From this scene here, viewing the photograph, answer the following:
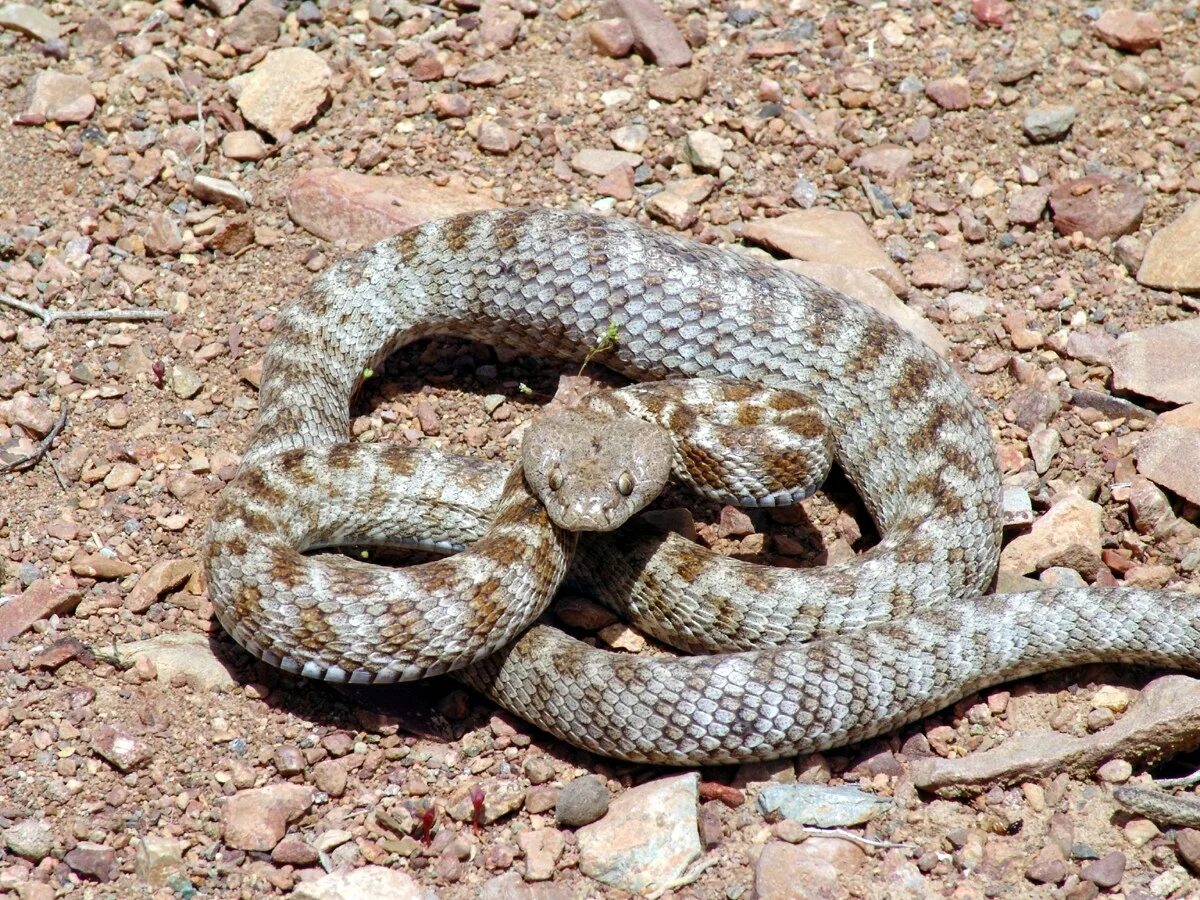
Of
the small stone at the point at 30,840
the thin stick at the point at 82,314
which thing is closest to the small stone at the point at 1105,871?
the small stone at the point at 30,840

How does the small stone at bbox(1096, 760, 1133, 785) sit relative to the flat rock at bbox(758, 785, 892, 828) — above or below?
above

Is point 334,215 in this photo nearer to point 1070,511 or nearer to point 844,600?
point 844,600

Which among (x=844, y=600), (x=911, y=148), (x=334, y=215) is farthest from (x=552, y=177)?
(x=844, y=600)

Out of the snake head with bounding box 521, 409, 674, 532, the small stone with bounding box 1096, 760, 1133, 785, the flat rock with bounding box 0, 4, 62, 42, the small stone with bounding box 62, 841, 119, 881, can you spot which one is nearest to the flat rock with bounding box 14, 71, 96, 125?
the flat rock with bounding box 0, 4, 62, 42

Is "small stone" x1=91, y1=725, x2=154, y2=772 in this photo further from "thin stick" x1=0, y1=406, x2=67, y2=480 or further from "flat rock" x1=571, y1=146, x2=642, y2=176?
"flat rock" x1=571, y1=146, x2=642, y2=176

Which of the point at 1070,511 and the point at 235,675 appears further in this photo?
the point at 1070,511
